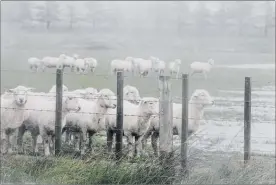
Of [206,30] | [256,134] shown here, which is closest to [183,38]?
[206,30]

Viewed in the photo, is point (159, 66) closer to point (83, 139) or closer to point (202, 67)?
point (202, 67)

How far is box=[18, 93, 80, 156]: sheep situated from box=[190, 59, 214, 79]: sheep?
396 centimetres

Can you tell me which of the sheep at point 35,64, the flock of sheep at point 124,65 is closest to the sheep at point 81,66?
the flock of sheep at point 124,65

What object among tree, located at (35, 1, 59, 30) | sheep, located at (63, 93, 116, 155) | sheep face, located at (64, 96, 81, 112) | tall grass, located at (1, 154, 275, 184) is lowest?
tall grass, located at (1, 154, 275, 184)

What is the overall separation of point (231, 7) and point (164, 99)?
754 centimetres

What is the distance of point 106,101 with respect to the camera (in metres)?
9.45

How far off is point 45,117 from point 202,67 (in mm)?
4576

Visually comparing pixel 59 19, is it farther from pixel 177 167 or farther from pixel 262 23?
pixel 177 167

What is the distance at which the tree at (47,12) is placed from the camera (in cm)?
1576

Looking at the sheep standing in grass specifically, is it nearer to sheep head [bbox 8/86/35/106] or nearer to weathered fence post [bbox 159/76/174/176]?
sheep head [bbox 8/86/35/106]

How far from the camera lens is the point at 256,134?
401 inches

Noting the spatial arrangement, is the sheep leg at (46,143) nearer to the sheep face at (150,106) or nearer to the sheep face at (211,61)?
the sheep face at (150,106)

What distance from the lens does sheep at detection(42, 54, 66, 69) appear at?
15188mm

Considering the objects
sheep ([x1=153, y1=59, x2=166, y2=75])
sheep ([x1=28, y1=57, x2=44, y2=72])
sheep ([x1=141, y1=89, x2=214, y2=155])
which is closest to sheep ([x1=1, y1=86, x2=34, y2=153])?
sheep ([x1=141, y1=89, x2=214, y2=155])
